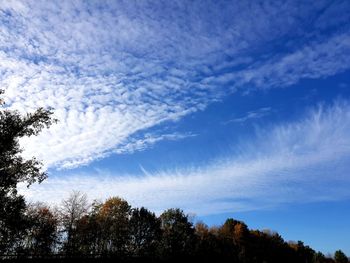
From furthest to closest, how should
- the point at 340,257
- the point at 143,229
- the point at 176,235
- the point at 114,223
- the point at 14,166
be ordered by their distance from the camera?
the point at 340,257 → the point at 143,229 → the point at 114,223 → the point at 176,235 → the point at 14,166

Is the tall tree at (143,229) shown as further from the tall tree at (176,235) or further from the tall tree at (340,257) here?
the tall tree at (340,257)

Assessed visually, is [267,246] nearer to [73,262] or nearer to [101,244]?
[101,244]

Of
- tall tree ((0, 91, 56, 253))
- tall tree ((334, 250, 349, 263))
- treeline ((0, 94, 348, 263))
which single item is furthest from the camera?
tall tree ((334, 250, 349, 263))

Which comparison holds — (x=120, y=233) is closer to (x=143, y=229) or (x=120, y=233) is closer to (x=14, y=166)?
(x=143, y=229)

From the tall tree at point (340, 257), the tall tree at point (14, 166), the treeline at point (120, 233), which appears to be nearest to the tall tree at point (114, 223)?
the treeline at point (120, 233)

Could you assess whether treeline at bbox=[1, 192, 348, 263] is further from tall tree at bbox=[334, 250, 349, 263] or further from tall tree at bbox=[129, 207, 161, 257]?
tall tree at bbox=[334, 250, 349, 263]

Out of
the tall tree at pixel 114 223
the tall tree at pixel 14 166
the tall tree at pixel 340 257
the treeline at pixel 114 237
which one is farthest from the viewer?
the tall tree at pixel 340 257

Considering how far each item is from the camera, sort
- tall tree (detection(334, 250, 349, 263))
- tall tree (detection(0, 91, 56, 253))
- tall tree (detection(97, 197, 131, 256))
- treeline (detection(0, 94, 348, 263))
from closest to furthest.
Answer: tall tree (detection(0, 91, 56, 253))
treeline (detection(0, 94, 348, 263))
tall tree (detection(97, 197, 131, 256))
tall tree (detection(334, 250, 349, 263))

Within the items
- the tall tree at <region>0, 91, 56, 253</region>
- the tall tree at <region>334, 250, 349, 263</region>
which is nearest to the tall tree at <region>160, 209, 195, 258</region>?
the tall tree at <region>0, 91, 56, 253</region>

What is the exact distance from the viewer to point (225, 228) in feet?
368

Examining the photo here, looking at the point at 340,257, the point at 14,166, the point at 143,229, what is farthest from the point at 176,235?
the point at 340,257

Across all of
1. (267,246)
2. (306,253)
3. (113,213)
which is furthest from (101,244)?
(306,253)

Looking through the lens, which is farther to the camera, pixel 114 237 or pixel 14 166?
pixel 114 237

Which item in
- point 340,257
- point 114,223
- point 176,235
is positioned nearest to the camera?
point 176,235
